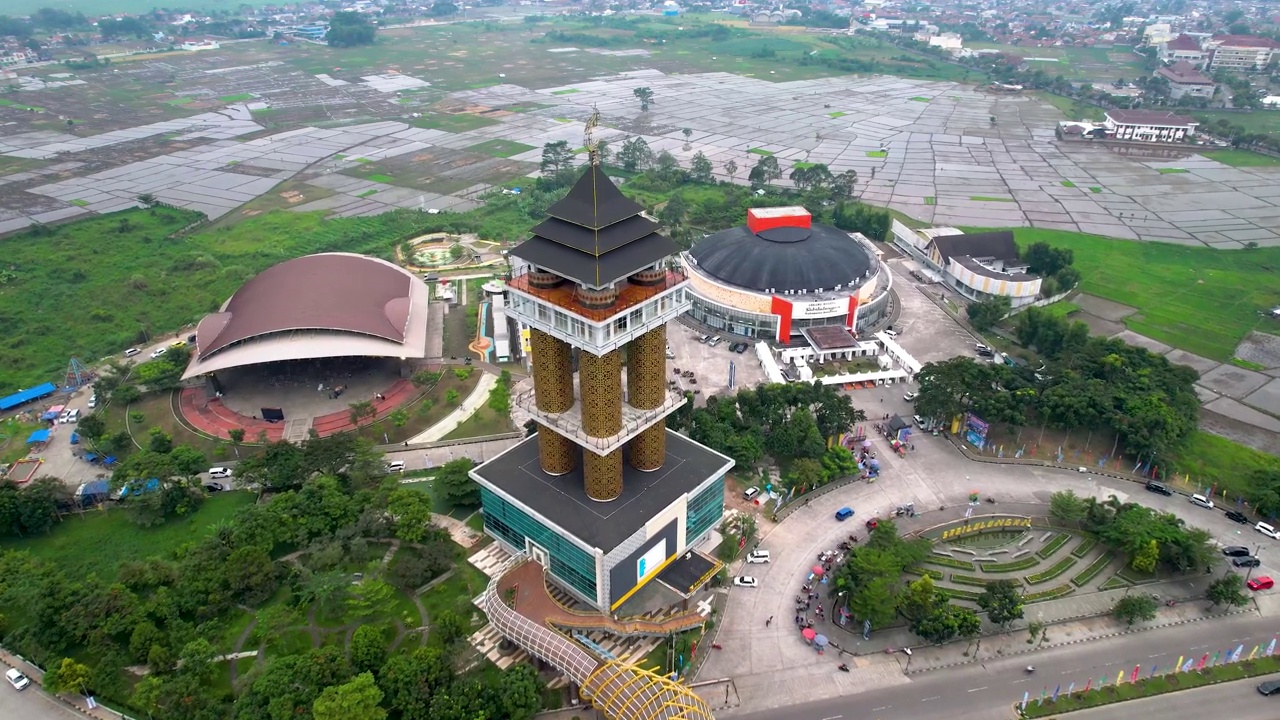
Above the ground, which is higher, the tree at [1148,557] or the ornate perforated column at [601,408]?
the ornate perforated column at [601,408]

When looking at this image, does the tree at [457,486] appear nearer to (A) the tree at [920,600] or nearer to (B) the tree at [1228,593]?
(A) the tree at [920,600]

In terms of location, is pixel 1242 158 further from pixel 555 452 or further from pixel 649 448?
pixel 555 452

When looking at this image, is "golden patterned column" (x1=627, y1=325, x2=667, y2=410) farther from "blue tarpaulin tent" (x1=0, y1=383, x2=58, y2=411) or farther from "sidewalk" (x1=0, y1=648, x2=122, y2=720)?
"blue tarpaulin tent" (x1=0, y1=383, x2=58, y2=411)

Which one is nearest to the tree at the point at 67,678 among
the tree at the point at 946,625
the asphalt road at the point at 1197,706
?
the tree at the point at 946,625

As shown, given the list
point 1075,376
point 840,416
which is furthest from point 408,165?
point 1075,376

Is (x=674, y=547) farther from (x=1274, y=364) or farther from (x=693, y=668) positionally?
(x=1274, y=364)

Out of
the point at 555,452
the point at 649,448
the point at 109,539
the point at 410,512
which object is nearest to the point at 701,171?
the point at 649,448

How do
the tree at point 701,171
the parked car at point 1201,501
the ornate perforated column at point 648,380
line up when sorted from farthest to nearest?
the tree at point 701,171
the parked car at point 1201,501
the ornate perforated column at point 648,380
